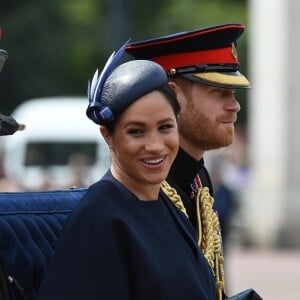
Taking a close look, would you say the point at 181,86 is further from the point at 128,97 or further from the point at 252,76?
the point at 252,76

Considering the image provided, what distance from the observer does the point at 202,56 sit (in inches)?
201

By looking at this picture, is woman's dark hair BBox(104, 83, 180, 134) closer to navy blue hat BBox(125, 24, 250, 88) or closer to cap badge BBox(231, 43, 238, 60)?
navy blue hat BBox(125, 24, 250, 88)

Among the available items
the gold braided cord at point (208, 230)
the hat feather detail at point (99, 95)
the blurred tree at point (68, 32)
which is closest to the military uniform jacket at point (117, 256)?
the hat feather detail at point (99, 95)

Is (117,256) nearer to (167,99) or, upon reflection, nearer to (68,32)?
(167,99)

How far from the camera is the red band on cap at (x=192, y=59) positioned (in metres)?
5.09

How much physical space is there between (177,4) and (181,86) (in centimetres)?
3198

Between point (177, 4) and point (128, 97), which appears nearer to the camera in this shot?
point (128, 97)

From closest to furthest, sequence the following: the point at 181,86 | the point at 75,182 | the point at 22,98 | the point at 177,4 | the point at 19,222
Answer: the point at 19,222 < the point at 181,86 < the point at 75,182 < the point at 22,98 < the point at 177,4

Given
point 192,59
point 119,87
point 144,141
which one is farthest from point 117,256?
point 192,59

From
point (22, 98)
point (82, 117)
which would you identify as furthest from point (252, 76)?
point (22, 98)

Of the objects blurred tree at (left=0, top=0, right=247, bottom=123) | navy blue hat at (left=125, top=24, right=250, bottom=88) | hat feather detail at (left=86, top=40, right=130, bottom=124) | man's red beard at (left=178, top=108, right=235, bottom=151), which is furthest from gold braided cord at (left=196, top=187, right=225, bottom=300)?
blurred tree at (left=0, top=0, right=247, bottom=123)

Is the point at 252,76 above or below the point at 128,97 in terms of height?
below

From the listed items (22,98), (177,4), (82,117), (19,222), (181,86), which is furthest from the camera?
(177,4)

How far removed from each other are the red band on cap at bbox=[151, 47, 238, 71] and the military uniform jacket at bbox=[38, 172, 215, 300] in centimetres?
86
